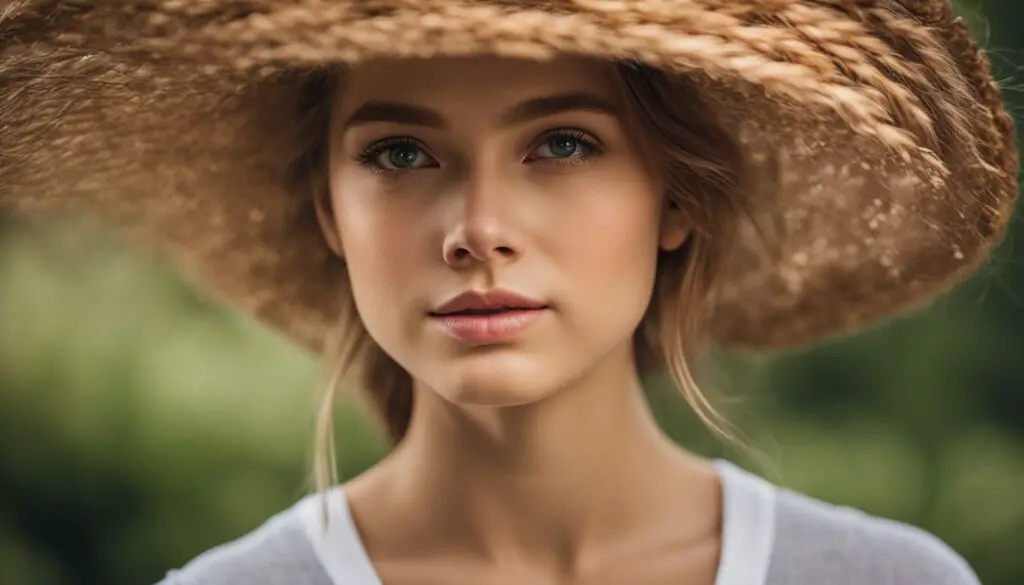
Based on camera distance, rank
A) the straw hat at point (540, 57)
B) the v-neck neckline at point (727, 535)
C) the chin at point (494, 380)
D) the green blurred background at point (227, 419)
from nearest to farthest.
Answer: the straw hat at point (540, 57) < the chin at point (494, 380) < the v-neck neckline at point (727, 535) < the green blurred background at point (227, 419)

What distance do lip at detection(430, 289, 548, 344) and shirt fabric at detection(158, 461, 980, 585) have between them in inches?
7.8

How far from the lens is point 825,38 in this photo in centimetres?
74

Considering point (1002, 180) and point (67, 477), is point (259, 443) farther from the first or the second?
point (1002, 180)

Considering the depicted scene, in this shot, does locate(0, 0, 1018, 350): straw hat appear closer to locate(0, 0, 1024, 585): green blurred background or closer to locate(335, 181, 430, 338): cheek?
locate(335, 181, 430, 338): cheek

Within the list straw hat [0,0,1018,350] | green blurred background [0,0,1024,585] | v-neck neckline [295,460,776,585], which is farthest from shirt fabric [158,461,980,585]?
green blurred background [0,0,1024,585]

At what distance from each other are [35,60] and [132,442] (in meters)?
0.79

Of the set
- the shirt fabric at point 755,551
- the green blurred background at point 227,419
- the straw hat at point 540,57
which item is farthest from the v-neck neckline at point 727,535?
the green blurred background at point 227,419

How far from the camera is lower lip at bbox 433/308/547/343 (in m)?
0.80

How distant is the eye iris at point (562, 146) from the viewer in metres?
0.81

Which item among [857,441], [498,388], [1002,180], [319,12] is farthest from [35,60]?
[857,441]

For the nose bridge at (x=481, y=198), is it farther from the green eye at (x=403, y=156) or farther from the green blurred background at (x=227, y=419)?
the green blurred background at (x=227, y=419)

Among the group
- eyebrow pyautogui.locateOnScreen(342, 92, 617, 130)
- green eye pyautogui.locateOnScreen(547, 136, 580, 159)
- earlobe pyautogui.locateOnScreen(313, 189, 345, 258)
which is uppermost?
eyebrow pyautogui.locateOnScreen(342, 92, 617, 130)

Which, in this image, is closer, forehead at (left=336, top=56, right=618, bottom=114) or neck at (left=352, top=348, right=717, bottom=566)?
forehead at (left=336, top=56, right=618, bottom=114)

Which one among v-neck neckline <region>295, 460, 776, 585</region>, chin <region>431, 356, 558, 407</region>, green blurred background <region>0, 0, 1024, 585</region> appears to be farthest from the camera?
green blurred background <region>0, 0, 1024, 585</region>
